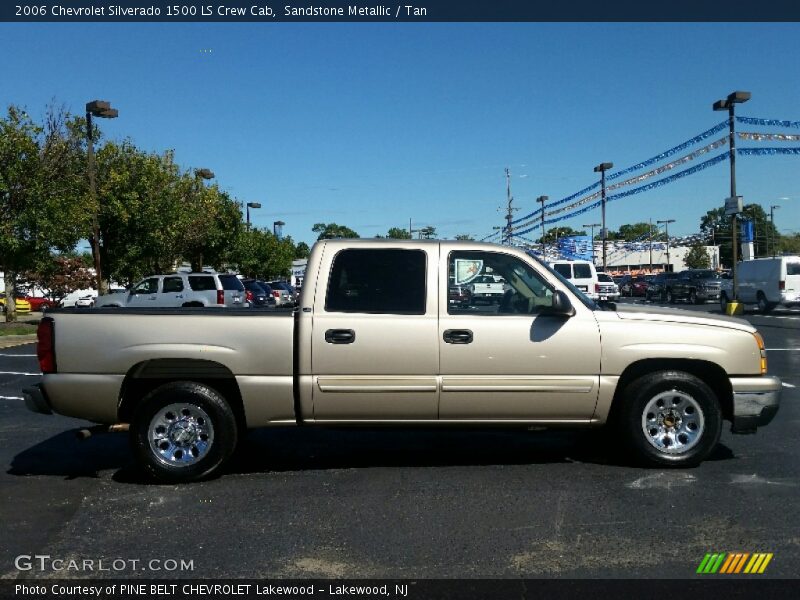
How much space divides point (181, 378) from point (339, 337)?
1.28 m

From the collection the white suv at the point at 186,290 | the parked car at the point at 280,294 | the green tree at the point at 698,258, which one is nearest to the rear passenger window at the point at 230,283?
the white suv at the point at 186,290

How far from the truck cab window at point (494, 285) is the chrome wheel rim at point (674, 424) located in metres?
1.21

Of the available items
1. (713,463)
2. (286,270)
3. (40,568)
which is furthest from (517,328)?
(286,270)

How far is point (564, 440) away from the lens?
7.32m

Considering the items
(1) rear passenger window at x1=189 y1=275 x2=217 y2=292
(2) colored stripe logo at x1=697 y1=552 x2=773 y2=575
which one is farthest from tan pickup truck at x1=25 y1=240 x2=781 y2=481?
(1) rear passenger window at x1=189 y1=275 x2=217 y2=292

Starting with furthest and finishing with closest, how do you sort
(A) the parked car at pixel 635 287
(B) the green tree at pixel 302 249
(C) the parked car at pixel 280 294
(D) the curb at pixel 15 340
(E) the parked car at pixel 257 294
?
(B) the green tree at pixel 302 249 < (A) the parked car at pixel 635 287 < (C) the parked car at pixel 280 294 < (E) the parked car at pixel 257 294 < (D) the curb at pixel 15 340

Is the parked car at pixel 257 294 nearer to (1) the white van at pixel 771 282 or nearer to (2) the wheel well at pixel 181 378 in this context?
(1) the white van at pixel 771 282

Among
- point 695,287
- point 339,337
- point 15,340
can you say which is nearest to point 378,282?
point 339,337

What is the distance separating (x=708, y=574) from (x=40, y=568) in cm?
362

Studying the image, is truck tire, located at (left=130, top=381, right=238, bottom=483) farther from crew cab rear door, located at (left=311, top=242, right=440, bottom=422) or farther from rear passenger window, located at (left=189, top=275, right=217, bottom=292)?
rear passenger window, located at (left=189, top=275, right=217, bottom=292)

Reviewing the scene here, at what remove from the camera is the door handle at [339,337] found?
5.81 meters

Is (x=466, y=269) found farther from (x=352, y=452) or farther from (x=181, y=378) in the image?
(x=181, y=378)

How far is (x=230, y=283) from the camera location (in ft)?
85.0

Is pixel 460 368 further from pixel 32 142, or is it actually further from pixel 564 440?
pixel 32 142
